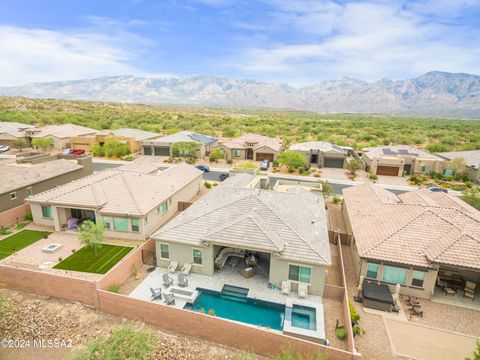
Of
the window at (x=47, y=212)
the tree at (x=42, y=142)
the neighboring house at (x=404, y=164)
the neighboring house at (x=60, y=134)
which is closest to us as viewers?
the window at (x=47, y=212)

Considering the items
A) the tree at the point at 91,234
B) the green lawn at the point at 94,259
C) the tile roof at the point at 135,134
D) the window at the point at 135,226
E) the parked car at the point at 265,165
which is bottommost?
the green lawn at the point at 94,259

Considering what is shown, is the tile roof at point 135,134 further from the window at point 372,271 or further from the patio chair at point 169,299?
the window at point 372,271

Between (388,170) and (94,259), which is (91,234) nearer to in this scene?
(94,259)

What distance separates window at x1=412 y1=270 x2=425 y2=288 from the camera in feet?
60.3

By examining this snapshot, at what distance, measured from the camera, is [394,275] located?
18844 mm

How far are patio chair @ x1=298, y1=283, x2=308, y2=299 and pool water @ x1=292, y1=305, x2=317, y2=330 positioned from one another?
734 millimetres

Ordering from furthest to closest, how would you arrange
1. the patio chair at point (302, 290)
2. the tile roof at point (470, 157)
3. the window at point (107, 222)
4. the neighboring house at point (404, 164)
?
the neighboring house at point (404, 164), the tile roof at point (470, 157), the window at point (107, 222), the patio chair at point (302, 290)

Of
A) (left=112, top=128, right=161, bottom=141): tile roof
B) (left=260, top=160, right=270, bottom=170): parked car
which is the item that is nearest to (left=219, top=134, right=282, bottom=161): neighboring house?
(left=260, top=160, right=270, bottom=170): parked car

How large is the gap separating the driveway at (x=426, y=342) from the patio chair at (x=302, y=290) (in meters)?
4.80

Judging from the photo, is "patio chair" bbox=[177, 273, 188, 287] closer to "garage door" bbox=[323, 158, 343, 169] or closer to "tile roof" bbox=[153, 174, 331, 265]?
"tile roof" bbox=[153, 174, 331, 265]

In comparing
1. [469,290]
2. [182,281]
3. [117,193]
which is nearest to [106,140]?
[117,193]

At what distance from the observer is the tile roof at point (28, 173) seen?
1154 inches

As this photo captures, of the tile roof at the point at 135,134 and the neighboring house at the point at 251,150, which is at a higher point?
the tile roof at the point at 135,134

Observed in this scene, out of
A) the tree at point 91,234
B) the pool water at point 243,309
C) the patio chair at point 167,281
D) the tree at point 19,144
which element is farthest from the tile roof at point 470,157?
the tree at point 19,144
